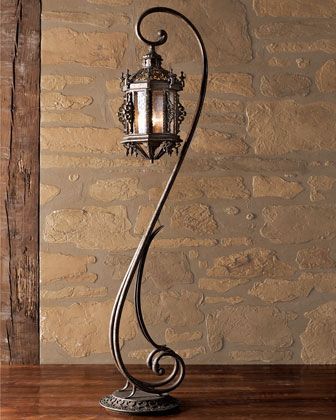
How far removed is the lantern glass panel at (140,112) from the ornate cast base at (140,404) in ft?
2.97

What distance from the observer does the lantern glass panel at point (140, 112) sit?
2934 millimetres

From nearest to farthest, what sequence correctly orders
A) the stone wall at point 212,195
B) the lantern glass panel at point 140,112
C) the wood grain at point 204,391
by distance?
1. the wood grain at point 204,391
2. the lantern glass panel at point 140,112
3. the stone wall at point 212,195

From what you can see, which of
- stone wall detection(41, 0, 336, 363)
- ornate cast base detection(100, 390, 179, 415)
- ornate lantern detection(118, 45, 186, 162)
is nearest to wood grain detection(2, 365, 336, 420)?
ornate cast base detection(100, 390, 179, 415)

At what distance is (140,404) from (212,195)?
3.70ft

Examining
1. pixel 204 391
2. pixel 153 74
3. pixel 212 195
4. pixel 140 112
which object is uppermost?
pixel 153 74

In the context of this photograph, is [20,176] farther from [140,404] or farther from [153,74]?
[140,404]

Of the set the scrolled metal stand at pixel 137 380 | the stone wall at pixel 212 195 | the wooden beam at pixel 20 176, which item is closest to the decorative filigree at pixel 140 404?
the scrolled metal stand at pixel 137 380

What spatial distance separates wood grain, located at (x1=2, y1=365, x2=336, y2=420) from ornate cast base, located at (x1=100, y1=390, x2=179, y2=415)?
35 millimetres

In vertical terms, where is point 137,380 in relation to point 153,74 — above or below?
below

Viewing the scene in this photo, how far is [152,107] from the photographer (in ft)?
9.64

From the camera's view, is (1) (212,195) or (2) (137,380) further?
(1) (212,195)

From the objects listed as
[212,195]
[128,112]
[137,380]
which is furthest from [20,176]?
[137,380]

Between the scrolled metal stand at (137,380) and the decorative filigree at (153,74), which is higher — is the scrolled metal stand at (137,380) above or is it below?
below

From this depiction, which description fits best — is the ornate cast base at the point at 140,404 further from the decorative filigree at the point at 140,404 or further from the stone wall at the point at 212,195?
the stone wall at the point at 212,195
